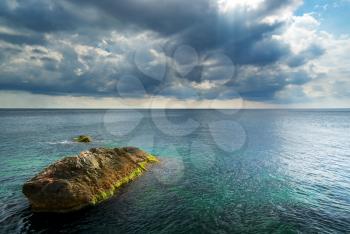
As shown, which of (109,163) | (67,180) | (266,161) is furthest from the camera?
(266,161)

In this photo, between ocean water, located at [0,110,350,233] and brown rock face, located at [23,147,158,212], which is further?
brown rock face, located at [23,147,158,212]

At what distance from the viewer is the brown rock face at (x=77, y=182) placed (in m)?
21.0

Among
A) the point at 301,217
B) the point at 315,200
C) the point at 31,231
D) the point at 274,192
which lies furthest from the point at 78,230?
the point at 315,200

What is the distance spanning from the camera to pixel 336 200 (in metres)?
25.2

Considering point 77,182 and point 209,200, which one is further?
point 209,200

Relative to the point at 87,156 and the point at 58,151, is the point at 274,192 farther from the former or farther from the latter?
the point at 58,151

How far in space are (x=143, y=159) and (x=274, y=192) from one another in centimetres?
2012

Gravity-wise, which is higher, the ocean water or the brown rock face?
the brown rock face

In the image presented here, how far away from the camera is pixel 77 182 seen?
22969 millimetres

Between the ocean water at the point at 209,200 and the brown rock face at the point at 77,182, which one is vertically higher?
the brown rock face at the point at 77,182

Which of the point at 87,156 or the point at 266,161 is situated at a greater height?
the point at 87,156

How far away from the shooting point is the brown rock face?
68.8 feet

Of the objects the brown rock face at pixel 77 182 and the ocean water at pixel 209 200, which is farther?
the brown rock face at pixel 77 182

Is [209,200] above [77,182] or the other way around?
the other way around
